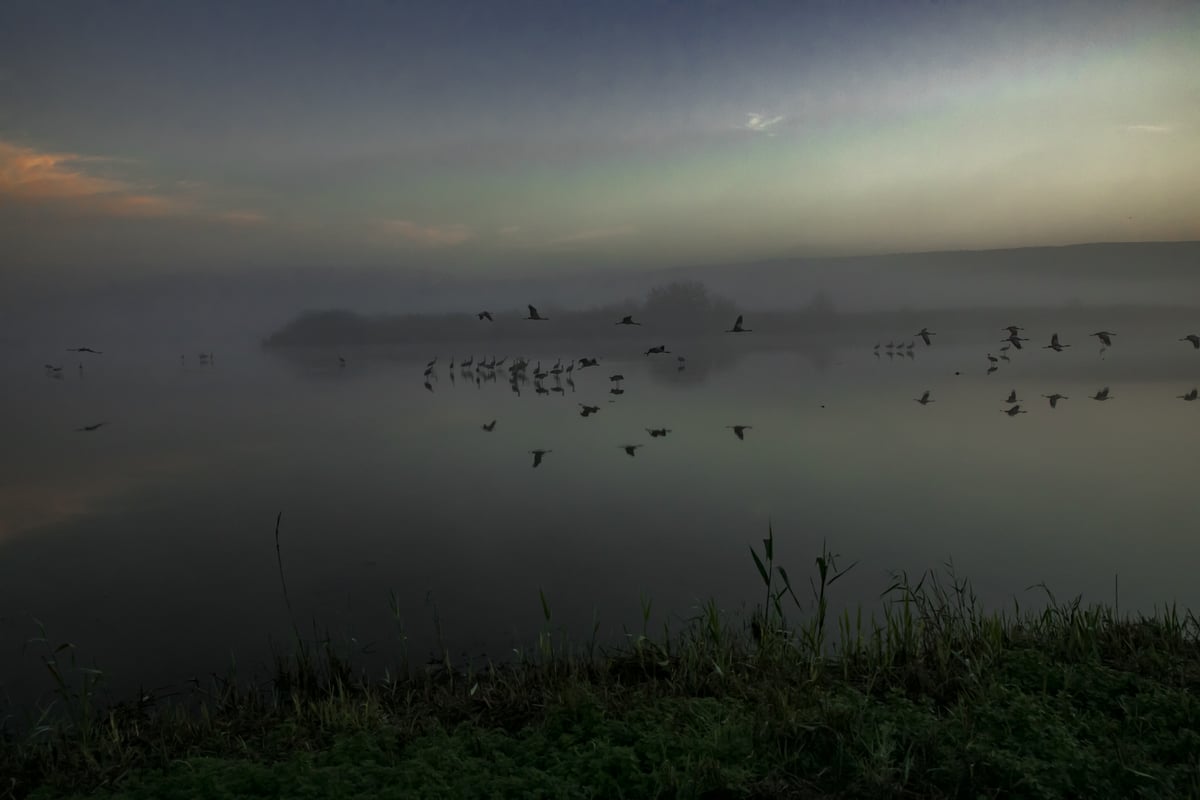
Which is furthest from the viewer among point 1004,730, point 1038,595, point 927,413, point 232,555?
point 927,413

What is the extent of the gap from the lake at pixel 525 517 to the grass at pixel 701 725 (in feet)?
4.09

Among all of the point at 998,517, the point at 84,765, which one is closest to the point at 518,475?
the point at 998,517

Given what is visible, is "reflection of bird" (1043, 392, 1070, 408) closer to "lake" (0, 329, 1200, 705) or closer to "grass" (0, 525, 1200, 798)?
"lake" (0, 329, 1200, 705)

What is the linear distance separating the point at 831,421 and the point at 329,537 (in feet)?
50.9

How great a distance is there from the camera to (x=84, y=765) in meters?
4.68

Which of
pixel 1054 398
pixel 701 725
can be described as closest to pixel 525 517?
pixel 701 725

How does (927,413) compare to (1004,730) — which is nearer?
(1004,730)

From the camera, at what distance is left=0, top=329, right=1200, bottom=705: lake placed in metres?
7.98

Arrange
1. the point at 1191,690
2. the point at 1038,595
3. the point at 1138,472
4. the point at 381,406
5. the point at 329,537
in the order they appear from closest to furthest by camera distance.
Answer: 1. the point at 1191,690
2. the point at 1038,595
3. the point at 329,537
4. the point at 1138,472
5. the point at 381,406

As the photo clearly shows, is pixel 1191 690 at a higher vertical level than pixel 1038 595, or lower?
higher

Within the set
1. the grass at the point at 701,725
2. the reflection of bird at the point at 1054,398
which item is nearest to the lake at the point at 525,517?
the reflection of bird at the point at 1054,398

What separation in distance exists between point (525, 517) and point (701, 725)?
7.60m

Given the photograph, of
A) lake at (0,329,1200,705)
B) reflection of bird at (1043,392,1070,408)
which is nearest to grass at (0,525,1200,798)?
lake at (0,329,1200,705)

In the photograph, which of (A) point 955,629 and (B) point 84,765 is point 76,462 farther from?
(A) point 955,629
